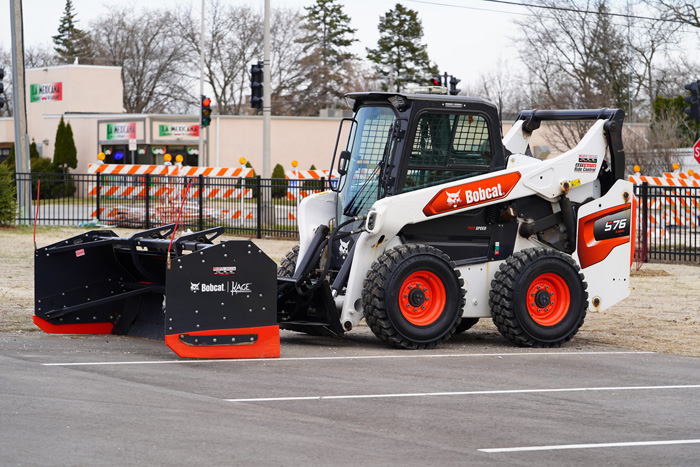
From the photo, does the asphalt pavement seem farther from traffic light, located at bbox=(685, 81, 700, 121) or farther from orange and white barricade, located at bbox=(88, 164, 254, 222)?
orange and white barricade, located at bbox=(88, 164, 254, 222)

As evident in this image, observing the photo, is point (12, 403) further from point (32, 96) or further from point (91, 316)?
point (32, 96)

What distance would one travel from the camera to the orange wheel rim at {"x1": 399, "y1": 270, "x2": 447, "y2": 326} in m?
10.4

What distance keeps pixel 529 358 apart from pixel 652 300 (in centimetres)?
593

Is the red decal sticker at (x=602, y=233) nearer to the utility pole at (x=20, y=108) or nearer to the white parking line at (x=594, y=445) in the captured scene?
the white parking line at (x=594, y=445)

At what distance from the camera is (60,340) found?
10.5m

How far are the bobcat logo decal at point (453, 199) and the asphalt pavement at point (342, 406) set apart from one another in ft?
5.08

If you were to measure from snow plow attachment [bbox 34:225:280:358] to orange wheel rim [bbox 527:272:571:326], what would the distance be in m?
2.96

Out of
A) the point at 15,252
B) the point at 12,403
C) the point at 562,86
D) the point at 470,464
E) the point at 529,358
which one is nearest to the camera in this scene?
the point at 470,464

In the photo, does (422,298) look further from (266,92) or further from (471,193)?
(266,92)

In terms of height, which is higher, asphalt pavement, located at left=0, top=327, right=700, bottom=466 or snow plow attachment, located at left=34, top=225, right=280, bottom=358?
snow plow attachment, located at left=34, top=225, right=280, bottom=358

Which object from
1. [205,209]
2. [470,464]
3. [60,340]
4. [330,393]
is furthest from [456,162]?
[205,209]

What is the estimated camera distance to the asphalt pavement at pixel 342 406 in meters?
6.25

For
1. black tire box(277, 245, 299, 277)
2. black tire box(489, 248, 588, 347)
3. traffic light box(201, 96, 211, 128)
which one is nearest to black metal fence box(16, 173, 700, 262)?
traffic light box(201, 96, 211, 128)

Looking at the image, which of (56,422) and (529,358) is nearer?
(56,422)
